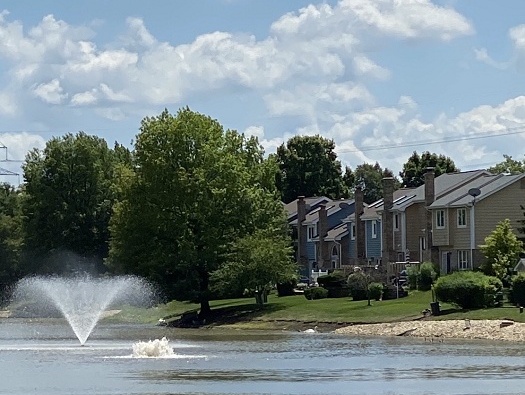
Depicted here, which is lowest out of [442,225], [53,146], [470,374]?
[470,374]

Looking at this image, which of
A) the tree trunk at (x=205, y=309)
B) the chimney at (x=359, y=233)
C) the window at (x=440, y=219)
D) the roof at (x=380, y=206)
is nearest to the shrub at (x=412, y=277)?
the window at (x=440, y=219)

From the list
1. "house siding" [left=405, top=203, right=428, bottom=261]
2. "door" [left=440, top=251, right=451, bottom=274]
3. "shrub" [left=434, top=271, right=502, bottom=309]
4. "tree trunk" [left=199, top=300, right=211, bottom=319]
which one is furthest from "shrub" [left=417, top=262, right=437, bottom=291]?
"tree trunk" [left=199, top=300, right=211, bottom=319]

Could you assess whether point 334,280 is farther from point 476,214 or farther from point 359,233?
point 359,233

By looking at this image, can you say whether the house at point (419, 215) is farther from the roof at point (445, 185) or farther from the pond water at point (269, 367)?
the pond water at point (269, 367)

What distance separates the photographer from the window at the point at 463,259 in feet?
299

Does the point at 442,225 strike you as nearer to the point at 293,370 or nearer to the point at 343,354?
the point at 343,354

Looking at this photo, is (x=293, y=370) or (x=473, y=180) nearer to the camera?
(x=293, y=370)

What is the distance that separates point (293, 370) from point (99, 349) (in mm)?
15092

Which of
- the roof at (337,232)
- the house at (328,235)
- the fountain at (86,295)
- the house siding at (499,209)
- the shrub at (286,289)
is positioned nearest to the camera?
the fountain at (86,295)

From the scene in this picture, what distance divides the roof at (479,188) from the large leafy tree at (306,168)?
59803 mm

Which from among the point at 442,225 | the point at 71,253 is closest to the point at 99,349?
the point at 442,225

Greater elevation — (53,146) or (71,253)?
(53,146)

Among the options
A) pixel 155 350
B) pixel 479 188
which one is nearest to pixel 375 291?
pixel 479 188

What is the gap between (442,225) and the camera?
9350 centimetres
